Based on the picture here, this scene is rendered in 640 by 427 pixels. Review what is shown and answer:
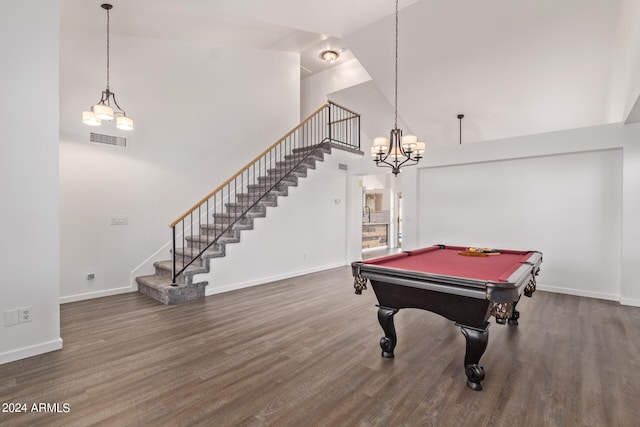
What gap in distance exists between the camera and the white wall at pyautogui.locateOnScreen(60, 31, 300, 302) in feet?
14.4

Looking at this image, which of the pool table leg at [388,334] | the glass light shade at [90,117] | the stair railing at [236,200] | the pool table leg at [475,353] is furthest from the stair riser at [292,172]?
the pool table leg at [475,353]

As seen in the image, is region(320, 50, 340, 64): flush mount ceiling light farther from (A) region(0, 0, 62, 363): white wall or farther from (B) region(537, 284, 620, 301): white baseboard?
(B) region(537, 284, 620, 301): white baseboard

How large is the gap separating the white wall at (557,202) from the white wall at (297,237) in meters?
2.13

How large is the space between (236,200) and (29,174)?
12.0ft

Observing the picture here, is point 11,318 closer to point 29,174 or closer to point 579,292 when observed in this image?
point 29,174

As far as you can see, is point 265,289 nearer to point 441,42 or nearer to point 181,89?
point 181,89

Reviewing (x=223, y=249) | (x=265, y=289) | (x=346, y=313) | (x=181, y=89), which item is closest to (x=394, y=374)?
(x=346, y=313)

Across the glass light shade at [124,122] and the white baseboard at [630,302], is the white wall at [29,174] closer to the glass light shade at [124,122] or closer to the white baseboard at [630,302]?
the glass light shade at [124,122]

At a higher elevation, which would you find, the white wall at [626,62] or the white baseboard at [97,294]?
the white wall at [626,62]

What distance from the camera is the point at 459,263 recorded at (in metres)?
3.08

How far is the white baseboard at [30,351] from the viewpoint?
2.60 m

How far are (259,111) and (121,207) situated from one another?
3430 mm

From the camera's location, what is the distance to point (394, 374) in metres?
2.43

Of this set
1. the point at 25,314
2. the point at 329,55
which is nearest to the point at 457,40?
the point at 329,55
